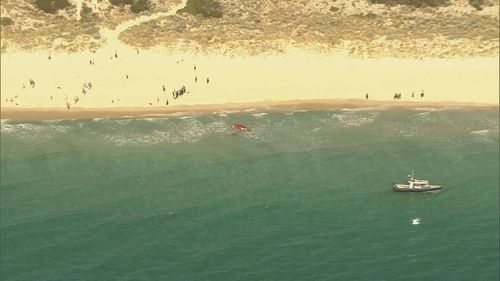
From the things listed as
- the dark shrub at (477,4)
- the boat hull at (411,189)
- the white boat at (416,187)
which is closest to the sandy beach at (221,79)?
the dark shrub at (477,4)

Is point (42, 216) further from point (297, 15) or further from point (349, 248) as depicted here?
point (297, 15)

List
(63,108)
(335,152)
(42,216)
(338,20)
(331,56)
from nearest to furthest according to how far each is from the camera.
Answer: (42,216) → (335,152) → (63,108) → (331,56) → (338,20)

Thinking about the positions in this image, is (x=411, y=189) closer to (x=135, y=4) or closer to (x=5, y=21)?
(x=135, y=4)

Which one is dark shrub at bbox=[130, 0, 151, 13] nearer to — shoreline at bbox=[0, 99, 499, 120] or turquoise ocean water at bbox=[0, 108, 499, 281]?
shoreline at bbox=[0, 99, 499, 120]

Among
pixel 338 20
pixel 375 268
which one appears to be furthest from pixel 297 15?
pixel 375 268

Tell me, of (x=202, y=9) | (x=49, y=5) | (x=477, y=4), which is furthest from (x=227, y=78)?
(x=477, y=4)

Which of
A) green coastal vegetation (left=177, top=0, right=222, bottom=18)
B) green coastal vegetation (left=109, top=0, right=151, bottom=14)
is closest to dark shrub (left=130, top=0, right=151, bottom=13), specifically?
green coastal vegetation (left=109, top=0, right=151, bottom=14)
